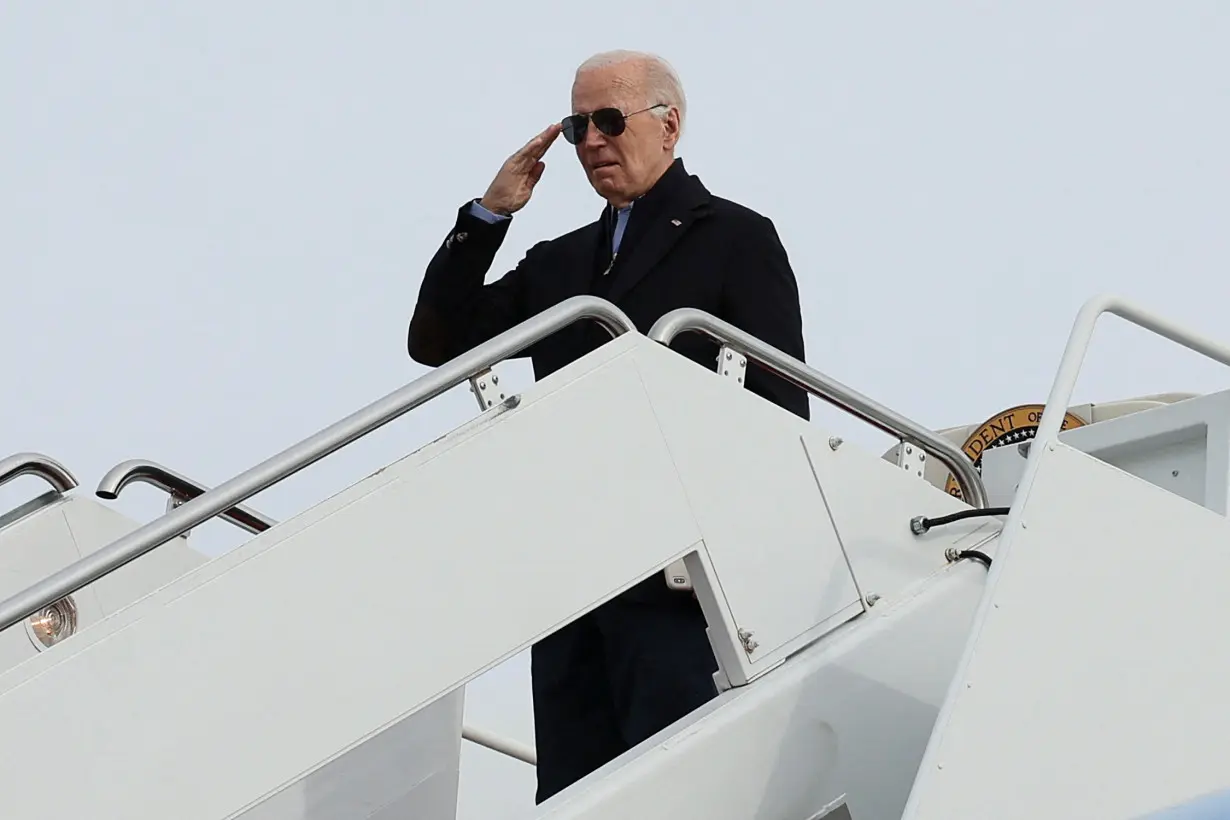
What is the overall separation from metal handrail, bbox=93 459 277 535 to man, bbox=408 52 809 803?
1.19m

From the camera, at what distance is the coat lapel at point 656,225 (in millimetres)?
4309

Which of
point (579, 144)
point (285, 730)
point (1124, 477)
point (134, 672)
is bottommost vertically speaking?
point (1124, 477)

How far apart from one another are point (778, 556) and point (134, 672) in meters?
1.41

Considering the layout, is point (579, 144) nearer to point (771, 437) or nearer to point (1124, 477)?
point (771, 437)

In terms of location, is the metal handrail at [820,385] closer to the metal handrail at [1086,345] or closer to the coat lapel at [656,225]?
the coat lapel at [656,225]

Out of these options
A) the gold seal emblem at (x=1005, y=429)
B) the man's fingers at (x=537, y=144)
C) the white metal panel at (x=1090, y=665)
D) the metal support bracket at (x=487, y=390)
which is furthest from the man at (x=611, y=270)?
the gold seal emblem at (x=1005, y=429)

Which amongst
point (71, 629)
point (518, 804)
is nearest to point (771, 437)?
point (71, 629)

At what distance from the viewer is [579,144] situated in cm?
434

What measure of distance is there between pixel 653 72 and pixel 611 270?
513 mm

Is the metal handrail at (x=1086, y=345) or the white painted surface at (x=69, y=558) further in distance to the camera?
the white painted surface at (x=69, y=558)

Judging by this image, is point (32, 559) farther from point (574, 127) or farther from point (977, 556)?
point (977, 556)

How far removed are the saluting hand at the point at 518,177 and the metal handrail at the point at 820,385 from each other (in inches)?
24.8

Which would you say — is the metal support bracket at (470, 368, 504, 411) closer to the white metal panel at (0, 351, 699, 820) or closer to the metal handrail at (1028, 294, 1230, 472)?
the white metal panel at (0, 351, 699, 820)

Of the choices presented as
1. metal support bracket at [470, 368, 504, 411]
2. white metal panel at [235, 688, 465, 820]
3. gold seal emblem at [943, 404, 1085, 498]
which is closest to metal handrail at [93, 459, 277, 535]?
white metal panel at [235, 688, 465, 820]
